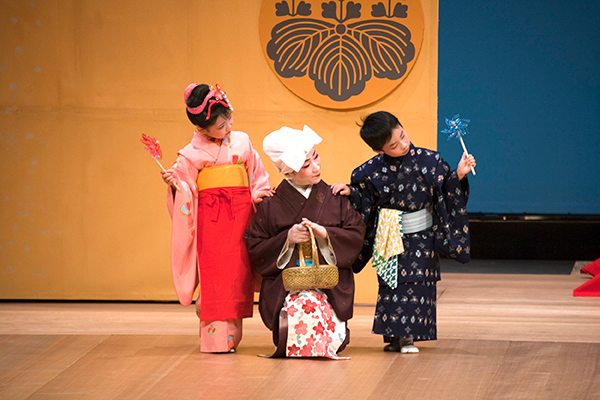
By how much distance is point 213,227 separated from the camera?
3359 mm

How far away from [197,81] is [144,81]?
1.16 ft

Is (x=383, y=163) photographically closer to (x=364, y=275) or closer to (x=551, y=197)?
(x=364, y=275)

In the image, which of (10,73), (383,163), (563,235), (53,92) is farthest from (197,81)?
(563,235)

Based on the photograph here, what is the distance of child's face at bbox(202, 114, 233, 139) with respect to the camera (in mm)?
3311

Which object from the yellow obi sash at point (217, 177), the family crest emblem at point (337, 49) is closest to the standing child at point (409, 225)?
the yellow obi sash at point (217, 177)

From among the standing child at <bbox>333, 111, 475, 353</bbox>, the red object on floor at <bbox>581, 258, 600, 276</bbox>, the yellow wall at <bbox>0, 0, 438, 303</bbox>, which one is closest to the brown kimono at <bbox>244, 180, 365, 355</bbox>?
the standing child at <bbox>333, 111, 475, 353</bbox>

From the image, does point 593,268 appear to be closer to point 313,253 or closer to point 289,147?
point 313,253

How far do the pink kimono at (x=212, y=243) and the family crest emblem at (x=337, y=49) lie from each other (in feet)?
4.73

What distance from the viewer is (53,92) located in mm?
4875

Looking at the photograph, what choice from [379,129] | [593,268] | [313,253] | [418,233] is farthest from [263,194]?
[593,268]

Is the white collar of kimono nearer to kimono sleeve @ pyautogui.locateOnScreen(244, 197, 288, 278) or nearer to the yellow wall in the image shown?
kimono sleeve @ pyautogui.locateOnScreen(244, 197, 288, 278)

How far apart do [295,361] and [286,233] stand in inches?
21.8

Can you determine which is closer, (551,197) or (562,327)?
(562,327)

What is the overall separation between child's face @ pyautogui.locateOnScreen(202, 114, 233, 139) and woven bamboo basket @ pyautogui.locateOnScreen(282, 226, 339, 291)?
0.63 m
